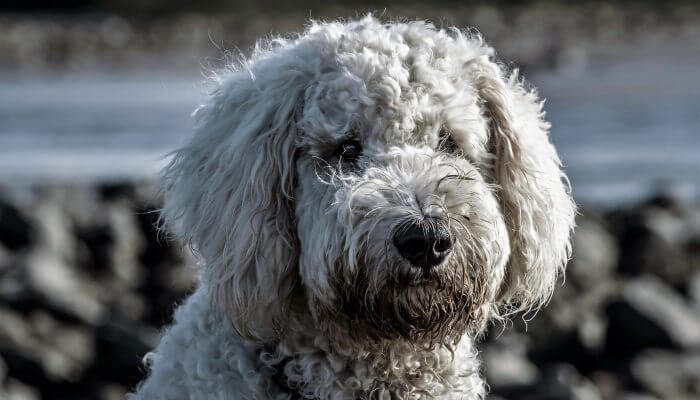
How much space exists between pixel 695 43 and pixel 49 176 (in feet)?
93.9

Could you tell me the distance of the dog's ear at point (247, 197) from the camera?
433 centimetres

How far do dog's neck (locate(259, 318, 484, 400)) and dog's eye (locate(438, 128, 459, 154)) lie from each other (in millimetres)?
713

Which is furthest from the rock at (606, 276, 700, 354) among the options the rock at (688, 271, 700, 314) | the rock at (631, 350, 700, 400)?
the rock at (688, 271, 700, 314)

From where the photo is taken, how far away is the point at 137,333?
8.52 m

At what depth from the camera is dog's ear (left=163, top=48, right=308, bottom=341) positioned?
14.2ft

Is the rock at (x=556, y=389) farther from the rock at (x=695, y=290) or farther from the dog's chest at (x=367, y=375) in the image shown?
the dog's chest at (x=367, y=375)

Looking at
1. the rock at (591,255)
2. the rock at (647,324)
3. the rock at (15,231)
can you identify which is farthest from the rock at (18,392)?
the rock at (591,255)

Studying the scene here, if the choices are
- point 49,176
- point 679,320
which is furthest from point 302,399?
point 49,176

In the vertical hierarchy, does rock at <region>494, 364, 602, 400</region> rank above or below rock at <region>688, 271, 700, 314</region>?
below

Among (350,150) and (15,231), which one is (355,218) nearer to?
(350,150)

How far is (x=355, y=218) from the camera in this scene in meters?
4.14

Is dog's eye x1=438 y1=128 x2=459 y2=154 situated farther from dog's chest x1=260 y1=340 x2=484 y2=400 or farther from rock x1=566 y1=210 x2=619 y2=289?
rock x1=566 y1=210 x2=619 y2=289

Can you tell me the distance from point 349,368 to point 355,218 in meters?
0.67

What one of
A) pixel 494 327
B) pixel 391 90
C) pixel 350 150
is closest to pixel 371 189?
pixel 350 150
